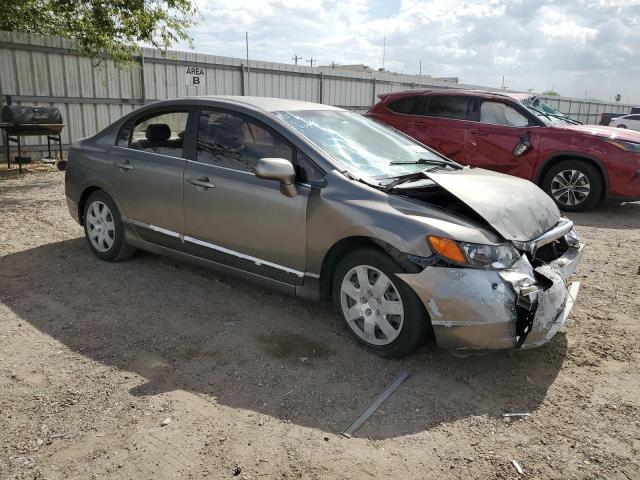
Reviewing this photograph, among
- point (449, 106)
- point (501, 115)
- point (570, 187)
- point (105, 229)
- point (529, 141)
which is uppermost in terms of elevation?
point (449, 106)

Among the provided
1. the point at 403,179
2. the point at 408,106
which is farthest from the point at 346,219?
the point at 408,106

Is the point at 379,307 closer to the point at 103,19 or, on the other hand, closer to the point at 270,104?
the point at 270,104

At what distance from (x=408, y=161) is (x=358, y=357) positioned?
5.43 feet

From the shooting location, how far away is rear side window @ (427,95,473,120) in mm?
8992

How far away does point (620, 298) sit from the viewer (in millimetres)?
4734

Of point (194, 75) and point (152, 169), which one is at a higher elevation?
point (194, 75)

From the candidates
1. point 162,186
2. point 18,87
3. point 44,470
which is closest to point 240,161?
point 162,186

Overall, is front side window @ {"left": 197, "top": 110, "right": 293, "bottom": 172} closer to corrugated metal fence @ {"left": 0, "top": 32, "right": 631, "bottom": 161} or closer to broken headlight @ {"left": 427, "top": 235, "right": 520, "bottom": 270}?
broken headlight @ {"left": 427, "top": 235, "right": 520, "bottom": 270}

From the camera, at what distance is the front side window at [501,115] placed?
8.52 metres

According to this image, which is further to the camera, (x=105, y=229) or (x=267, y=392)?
(x=105, y=229)

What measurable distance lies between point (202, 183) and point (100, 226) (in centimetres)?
156

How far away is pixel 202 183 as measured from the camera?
171 inches

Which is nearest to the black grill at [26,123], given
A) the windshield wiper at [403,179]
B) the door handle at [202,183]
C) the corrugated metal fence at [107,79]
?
the corrugated metal fence at [107,79]

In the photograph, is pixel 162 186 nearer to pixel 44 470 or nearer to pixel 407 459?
pixel 44 470
